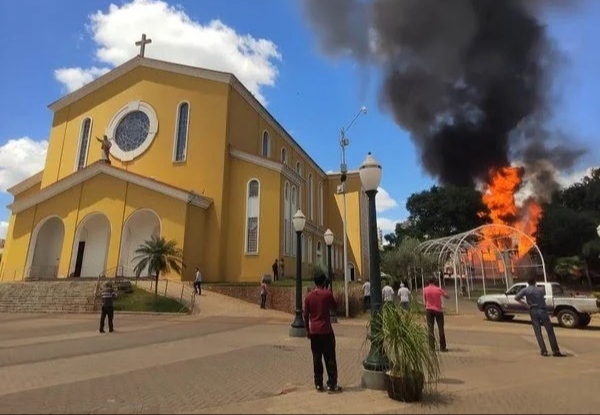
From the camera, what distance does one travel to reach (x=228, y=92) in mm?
30828

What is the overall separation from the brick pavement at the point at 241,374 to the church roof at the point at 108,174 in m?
13.7

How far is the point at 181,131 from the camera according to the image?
31531mm

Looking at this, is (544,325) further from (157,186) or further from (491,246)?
(491,246)

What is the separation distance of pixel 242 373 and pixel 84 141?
1287 inches

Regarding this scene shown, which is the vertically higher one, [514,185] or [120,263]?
[514,185]

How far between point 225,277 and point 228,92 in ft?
43.2

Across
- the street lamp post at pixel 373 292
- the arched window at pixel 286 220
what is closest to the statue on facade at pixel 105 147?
the arched window at pixel 286 220

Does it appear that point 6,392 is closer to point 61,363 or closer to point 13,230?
point 61,363

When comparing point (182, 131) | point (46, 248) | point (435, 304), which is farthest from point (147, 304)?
point (182, 131)

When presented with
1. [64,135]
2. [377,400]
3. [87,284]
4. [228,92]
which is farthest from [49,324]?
[64,135]

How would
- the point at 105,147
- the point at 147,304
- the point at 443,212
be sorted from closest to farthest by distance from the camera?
the point at 147,304 → the point at 105,147 → the point at 443,212

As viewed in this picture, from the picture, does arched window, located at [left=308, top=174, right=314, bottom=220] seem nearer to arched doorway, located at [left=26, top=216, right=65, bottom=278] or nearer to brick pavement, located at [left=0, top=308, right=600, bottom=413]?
arched doorway, located at [left=26, top=216, right=65, bottom=278]

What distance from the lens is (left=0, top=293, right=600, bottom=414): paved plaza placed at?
541 centimetres

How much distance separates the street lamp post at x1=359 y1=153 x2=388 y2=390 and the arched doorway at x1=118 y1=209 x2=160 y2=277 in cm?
2213
